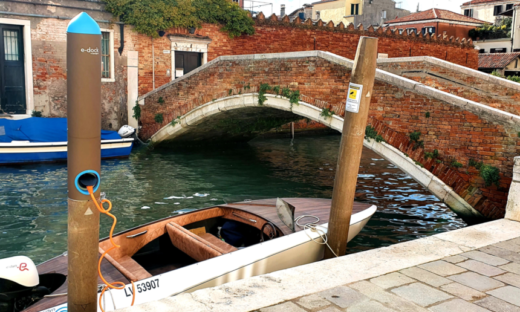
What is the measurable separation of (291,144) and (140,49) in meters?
4.34

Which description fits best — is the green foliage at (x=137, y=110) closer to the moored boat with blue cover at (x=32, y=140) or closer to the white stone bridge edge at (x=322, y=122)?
the white stone bridge edge at (x=322, y=122)

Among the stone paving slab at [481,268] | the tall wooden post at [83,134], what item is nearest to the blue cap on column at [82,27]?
the tall wooden post at [83,134]

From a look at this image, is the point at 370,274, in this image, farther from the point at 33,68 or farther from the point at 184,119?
the point at 33,68

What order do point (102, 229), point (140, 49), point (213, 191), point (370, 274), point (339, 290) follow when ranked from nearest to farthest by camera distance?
point (339, 290) → point (370, 274) → point (102, 229) → point (213, 191) → point (140, 49)

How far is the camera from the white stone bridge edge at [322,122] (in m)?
5.24

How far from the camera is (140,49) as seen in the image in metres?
10.8

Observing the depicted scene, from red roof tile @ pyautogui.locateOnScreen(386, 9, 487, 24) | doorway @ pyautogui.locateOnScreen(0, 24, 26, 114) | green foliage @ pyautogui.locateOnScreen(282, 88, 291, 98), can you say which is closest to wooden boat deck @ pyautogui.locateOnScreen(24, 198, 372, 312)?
green foliage @ pyautogui.locateOnScreen(282, 88, 291, 98)

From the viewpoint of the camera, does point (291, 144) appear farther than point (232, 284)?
Yes

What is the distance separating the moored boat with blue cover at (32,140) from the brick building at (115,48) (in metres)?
1.35

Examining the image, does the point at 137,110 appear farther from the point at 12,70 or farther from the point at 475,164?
the point at 475,164

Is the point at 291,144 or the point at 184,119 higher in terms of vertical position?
the point at 184,119

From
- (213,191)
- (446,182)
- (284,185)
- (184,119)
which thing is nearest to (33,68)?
(184,119)

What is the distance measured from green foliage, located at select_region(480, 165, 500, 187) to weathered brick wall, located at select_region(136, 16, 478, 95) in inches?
314

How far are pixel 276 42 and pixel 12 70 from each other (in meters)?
6.13
